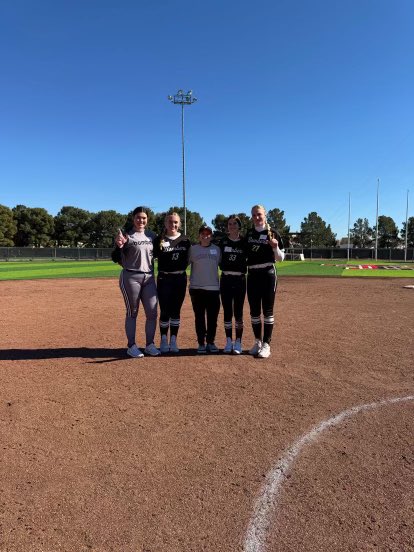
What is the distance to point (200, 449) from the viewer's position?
3.23 metres

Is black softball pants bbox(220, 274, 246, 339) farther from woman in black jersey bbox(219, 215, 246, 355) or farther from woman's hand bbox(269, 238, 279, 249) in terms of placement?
woman's hand bbox(269, 238, 279, 249)

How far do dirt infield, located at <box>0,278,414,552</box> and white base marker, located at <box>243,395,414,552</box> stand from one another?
2cm

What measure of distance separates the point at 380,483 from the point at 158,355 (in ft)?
12.0

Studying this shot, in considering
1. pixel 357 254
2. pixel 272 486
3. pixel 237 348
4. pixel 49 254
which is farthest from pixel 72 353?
pixel 357 254

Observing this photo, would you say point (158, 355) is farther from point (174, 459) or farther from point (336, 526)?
point (336, 526)

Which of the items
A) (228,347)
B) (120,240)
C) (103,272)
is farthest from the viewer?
(103,272)

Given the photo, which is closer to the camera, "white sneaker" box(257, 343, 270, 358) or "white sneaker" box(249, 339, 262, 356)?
"white sneaker" box(257, 343, 270, 358)

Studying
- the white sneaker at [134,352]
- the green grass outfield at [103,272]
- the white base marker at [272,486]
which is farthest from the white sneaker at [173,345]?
the green grass outfield at [103,272]

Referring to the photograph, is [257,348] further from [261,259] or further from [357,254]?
[357,254]

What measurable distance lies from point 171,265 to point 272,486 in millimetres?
3605

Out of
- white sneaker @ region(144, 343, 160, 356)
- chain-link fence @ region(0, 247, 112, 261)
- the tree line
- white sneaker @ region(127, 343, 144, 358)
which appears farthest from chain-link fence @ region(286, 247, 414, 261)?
white sneaker @ region(127, 343, 144, 358)

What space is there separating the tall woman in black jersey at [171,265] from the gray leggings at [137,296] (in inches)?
5.9

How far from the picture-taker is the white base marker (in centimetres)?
225

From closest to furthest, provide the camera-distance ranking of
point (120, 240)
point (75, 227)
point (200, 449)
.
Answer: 1. point (200, 449)
2. point (120, 240)
3. point (75, 227)
